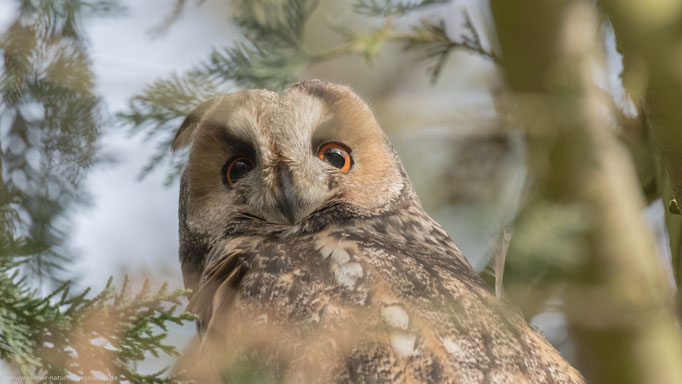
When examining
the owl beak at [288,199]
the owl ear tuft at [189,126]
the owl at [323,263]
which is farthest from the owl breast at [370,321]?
the owl ear tuft at [189,126]

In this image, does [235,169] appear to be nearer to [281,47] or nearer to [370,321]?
[281,47]

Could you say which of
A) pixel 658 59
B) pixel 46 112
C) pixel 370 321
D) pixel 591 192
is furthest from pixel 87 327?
pixel 591 192

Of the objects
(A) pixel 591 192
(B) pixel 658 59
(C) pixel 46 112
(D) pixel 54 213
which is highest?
(A) pixel 591 192

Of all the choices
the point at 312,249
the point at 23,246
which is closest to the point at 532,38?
the point at 312,249

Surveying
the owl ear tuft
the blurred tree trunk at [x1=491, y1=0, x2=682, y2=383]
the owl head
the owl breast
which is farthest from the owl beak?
the blurred tree trunk at [x1=491, y1=0, x2=682, y2=383]

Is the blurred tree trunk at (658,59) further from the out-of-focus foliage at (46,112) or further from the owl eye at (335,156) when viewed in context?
the out-of-focus foliage at (46,112)

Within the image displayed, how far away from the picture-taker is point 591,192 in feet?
8.27

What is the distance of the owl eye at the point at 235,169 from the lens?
2482 mm

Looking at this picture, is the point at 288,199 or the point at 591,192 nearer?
the point at 288,199

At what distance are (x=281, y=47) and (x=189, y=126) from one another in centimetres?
55

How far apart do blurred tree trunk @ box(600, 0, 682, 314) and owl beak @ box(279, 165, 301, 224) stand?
108 centimetres

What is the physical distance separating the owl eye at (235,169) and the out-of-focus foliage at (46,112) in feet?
1.60

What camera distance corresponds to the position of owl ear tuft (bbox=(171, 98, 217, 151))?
2.62m

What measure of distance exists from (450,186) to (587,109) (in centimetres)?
56
